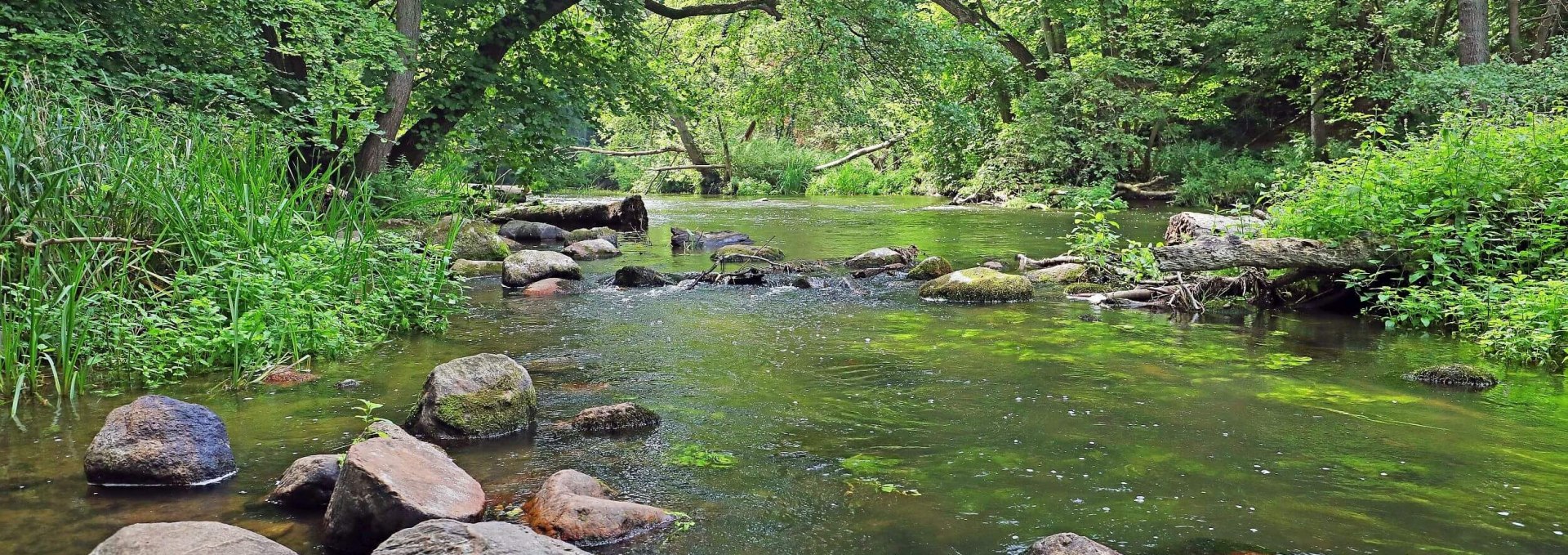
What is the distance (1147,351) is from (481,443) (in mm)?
4509

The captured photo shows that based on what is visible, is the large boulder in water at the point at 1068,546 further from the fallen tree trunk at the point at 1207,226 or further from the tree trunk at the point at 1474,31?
the tree trunk at the point at 1474,31

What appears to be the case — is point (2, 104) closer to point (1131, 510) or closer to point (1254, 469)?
point (1131, 510)

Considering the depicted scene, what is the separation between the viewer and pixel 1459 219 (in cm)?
759

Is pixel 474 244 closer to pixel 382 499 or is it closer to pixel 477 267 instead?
pixel 477 267

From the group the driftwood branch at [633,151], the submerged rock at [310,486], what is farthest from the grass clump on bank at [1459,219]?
the driftwood branch at [633,151]

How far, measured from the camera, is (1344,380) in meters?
5.86

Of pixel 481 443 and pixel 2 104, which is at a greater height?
pixel 2 104

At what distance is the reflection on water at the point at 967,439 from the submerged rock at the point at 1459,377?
0.45ft

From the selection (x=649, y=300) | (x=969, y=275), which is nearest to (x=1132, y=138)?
(x=969, y=275)

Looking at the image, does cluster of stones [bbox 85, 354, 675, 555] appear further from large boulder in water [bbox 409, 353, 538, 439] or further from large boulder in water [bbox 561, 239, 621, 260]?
large boulder in water [bbox 561, 239, 621, 260]

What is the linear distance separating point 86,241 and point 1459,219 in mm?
9242

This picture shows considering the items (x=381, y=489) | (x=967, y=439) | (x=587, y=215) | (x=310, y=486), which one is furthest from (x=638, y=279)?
(x=587, y=215)

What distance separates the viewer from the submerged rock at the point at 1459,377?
5.62 m

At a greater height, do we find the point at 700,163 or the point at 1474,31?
the point at 1474,31
